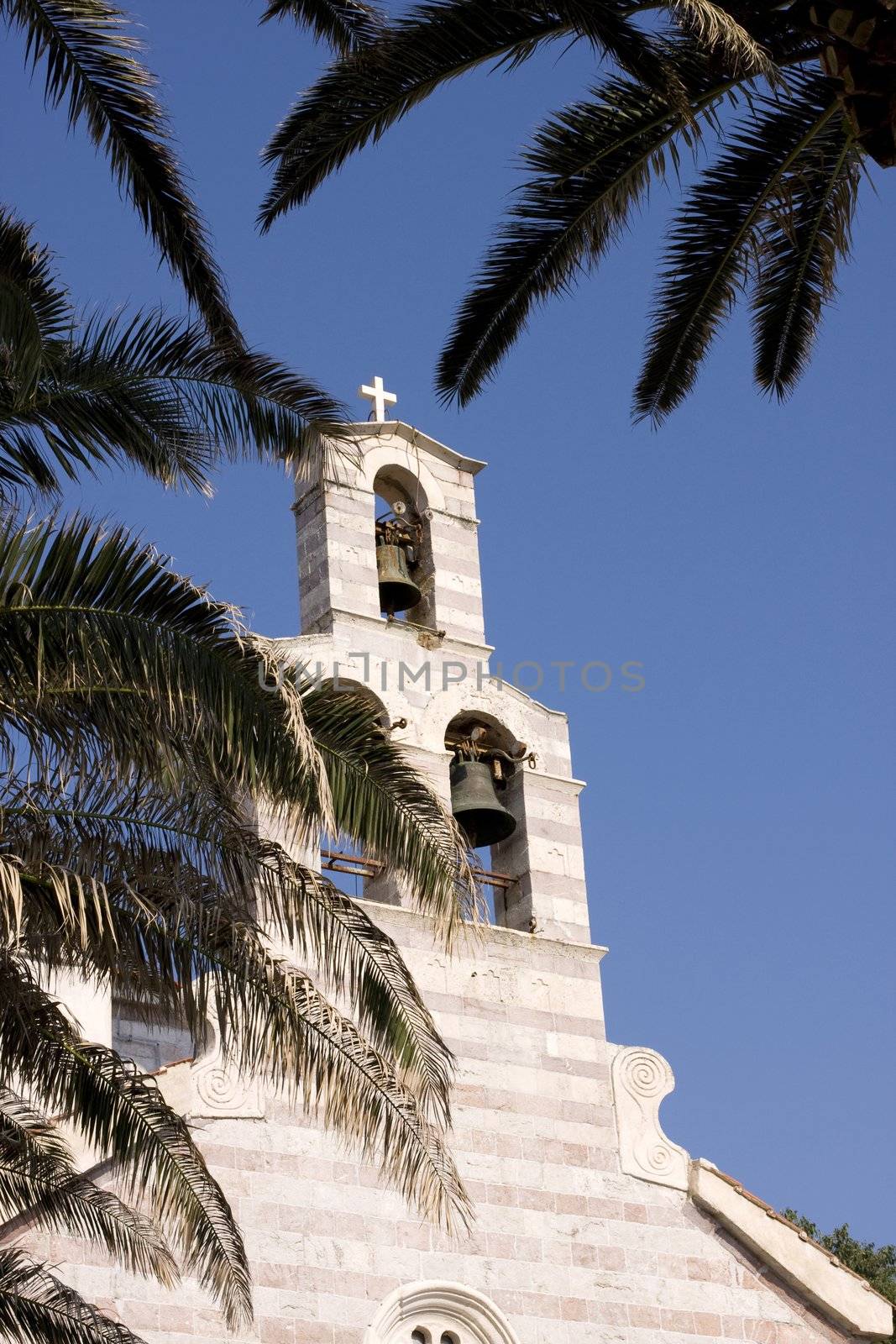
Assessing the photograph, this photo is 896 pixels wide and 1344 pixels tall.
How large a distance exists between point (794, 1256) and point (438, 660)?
22.0 ft

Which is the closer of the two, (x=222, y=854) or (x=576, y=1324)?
(x=222, y=854)

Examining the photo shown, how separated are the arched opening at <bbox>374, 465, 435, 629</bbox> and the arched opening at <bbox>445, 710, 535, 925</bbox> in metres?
1.16

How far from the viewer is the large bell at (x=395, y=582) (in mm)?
21703

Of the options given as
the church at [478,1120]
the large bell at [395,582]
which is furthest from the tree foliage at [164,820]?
the large bell at [395,582]

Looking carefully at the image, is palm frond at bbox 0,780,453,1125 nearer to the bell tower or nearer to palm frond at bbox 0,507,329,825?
palm frond at bbox 0,507,329,825

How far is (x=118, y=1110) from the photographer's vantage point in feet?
42.1

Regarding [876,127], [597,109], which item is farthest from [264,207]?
[876,127]

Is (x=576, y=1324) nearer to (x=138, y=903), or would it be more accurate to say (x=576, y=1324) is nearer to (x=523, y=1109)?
(x=523, y=1109)

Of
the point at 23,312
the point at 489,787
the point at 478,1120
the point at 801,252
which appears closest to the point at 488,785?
the point at 489,787

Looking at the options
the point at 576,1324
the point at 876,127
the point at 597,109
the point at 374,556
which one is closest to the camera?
the point at 876,127

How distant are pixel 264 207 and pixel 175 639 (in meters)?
4.43

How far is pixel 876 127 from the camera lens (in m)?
12.0

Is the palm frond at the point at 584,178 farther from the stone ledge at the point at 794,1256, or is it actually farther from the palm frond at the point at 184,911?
the stone ledge at the point at 794,1256

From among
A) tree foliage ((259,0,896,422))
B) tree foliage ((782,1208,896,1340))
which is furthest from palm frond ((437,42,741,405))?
tree foliage ((782,1208,896,1340))
